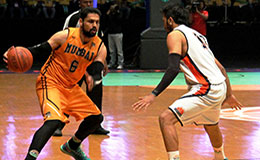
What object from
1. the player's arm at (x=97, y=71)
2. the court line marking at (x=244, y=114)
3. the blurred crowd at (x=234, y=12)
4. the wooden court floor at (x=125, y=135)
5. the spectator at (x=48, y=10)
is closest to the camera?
the player's arm at (x=97, y=71)

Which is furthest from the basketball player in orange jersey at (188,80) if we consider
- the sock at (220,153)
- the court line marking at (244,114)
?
the court line marking at (244,114)

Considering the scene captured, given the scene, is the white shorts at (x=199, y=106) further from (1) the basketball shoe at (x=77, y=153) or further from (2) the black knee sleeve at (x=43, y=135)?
(1) the basketball shoe at (x=77, y=153)

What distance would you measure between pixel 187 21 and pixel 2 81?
339 inches

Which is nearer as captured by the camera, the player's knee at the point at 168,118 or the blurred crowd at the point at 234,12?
the player's knee at the point at 168,118

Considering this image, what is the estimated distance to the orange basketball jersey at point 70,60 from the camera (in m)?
5.99

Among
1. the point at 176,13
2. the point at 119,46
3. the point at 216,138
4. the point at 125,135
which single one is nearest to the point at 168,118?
the point at 216,138

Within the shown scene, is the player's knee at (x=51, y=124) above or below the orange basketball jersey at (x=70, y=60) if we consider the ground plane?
below

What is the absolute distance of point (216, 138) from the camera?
589 cm

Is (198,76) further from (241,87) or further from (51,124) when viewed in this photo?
(241,87)

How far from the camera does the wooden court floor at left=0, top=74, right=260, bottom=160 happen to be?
6.49 m

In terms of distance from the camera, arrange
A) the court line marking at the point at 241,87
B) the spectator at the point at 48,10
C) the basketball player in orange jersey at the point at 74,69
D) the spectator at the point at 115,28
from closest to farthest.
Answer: the basketball player in orange jersey at the point at 74,69
the court line marking at the point at 241,87
the spectator at the point at 115,28
the spectator at the point at 48,10

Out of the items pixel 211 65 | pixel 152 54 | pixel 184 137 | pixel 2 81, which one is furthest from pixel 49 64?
pixel 152 54

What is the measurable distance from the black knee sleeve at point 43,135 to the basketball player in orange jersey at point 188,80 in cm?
96

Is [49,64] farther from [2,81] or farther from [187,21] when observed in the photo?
[2,81]
